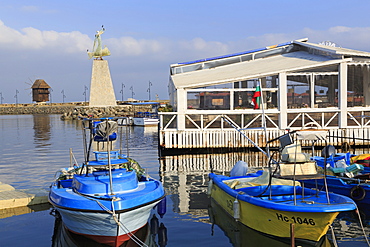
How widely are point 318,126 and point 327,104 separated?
3.62 meters

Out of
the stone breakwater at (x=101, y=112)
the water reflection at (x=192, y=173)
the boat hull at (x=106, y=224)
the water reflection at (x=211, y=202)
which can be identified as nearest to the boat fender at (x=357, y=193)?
the water reflection at (x=211, y=202)

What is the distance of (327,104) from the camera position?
99.9ft

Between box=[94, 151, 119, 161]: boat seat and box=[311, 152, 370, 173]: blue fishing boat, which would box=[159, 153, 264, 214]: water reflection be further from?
box=[311, 152, 370, 173]: blue fishing boat

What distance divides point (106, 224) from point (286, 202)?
515 cm

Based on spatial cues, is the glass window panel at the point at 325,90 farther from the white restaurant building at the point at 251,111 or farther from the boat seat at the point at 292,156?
the boat seat at the point at 292,156

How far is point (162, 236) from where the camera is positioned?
12.2 meters

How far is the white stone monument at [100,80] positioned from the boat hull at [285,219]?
194ft

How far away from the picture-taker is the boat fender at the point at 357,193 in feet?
46.8

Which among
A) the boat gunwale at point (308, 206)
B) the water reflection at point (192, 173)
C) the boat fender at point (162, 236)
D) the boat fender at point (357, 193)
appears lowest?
the boat fender at point (162, 236)

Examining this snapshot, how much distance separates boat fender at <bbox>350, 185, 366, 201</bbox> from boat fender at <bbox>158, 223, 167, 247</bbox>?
695 centimetres

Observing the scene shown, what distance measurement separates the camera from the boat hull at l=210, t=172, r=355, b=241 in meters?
10.4

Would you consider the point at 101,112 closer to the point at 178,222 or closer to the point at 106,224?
the point at 178,222

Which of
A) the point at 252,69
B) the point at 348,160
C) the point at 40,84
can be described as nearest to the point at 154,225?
the point at 348,160

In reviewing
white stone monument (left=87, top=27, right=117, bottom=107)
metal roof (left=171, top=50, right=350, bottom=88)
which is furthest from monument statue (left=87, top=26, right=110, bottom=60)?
metal roof (left=171, top=50, right=350, bottom=88)
